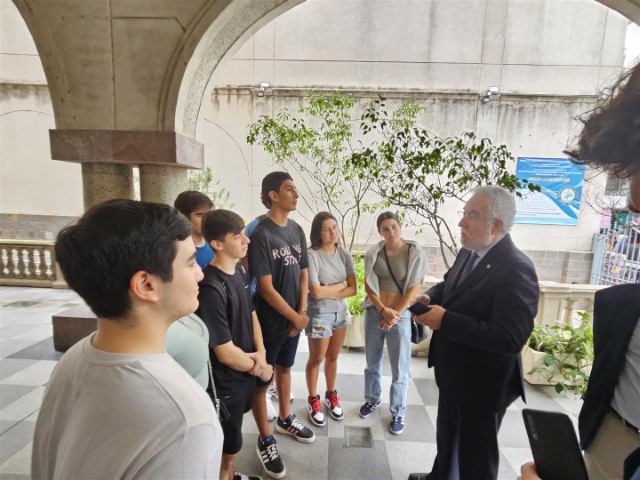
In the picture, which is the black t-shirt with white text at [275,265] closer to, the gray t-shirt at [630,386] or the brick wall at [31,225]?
the gray t-shirt at [630,386]

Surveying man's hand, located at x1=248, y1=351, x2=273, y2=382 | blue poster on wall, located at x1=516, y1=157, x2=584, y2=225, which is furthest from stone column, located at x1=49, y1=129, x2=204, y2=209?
blue poster on wall, located at x1=516, y1=157, x2=584, y2=225

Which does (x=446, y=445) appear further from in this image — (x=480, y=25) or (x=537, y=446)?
(x=480, y=25)

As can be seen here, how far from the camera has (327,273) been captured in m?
2.63

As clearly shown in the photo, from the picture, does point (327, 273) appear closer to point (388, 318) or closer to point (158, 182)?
point (388, 318)

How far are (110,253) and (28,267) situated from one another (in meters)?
7.55

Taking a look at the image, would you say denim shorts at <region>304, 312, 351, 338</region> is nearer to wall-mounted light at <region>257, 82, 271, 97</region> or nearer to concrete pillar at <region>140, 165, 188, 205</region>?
concrete pillar at <region>140, 165, 188, 205</region>

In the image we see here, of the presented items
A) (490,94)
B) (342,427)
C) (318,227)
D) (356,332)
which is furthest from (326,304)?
(490,94)

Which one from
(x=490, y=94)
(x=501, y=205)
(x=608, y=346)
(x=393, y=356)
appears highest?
(x=490, y=94)

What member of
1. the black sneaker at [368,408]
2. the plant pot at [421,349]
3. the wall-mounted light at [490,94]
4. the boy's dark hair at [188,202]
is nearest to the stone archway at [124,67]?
the boy's dark hair at [188,202]

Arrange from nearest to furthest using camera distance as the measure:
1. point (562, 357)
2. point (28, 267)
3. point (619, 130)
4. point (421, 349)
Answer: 1. point (619, 130)
2. point (562, 357)
3. point (421, 349)
4. point (28, 267)

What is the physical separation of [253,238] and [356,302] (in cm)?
215

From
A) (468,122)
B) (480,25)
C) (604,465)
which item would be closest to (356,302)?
(604,465)

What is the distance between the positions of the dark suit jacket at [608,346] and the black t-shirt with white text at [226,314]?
147 cm

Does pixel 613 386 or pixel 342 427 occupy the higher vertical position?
pixel 613 386
